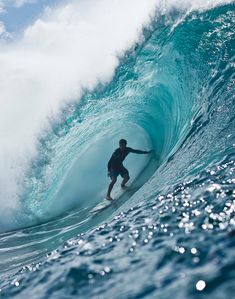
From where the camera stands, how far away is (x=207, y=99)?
9.24 m

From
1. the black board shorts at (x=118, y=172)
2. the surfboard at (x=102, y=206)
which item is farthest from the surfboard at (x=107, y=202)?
the black board shorts at (x=118, y=172)

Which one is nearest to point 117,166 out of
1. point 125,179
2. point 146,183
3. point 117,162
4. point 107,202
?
point 117,162

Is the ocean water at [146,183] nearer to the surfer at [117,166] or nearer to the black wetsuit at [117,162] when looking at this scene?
the surfer at [117,166]

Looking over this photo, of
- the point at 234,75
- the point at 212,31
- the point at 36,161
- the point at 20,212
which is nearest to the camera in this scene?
the point at 234,75

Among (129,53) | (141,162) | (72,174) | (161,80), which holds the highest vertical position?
(129,53)

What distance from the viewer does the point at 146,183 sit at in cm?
904

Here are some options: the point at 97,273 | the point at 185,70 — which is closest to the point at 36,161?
the point at 185,70

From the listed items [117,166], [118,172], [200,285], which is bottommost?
[200,285]

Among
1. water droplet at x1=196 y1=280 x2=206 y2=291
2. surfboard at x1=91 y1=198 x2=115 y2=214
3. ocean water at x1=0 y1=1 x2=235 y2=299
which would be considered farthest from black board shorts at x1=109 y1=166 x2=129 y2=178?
water droplet at x1=196 y1=280 x2=206 y2=291

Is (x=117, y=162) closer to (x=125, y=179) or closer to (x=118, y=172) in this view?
(x=118, y=172)

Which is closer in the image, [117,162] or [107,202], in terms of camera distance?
[107,202]

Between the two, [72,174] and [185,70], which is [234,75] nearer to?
[185,70]

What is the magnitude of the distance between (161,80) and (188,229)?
884 centimetres

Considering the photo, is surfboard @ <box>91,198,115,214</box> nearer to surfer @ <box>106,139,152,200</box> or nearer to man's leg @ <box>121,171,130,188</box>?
surfer @ <box>106,139,152,200</box>
